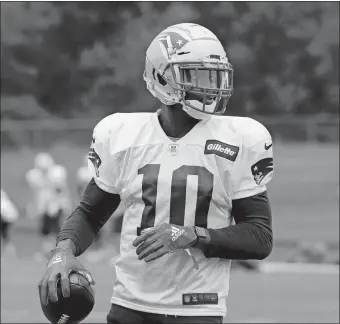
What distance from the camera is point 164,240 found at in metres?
3.42

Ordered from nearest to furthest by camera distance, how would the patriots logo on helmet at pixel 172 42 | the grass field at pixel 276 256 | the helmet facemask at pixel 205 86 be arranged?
the helmet facemask at pixel 205 86 < the patriots logo on helmet at pixel 172 42 < the grass field at pixel 276 256

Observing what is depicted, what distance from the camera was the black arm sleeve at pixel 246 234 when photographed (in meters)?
3.50

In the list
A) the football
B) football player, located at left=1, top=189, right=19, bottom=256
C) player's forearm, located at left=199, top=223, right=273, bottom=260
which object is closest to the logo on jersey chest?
player's forearm, located at left=199, top=223, right=273, bottom=260

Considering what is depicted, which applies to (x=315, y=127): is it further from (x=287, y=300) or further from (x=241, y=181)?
(x=241, y=181)

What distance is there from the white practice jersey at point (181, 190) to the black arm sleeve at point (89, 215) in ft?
0.16

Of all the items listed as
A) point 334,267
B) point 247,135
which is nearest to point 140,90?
point 334,267

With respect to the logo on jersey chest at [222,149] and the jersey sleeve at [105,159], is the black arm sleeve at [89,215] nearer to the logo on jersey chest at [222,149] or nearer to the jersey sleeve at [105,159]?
the jersey sleeve at [105,159]

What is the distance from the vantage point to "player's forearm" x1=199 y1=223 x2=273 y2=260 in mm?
3494

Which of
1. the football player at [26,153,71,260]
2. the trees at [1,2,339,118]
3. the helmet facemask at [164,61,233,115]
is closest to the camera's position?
A: the helmet facemask at [164,61,233,115]

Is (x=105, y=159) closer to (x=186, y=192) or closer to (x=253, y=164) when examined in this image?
(x=186, y=192)

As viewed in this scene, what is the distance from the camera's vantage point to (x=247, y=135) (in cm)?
367

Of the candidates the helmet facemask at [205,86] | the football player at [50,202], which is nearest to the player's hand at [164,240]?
the helmet facemask at [205,86]

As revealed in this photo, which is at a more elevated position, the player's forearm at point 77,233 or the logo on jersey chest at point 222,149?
the logo on jersey chest at point 222,149

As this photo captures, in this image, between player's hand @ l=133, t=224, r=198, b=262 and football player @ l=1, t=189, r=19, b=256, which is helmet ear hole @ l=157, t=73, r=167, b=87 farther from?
football player @ l=1, t=189, r=19, b=256
